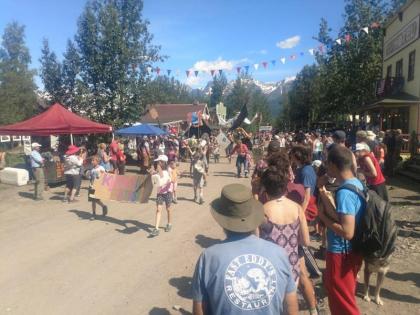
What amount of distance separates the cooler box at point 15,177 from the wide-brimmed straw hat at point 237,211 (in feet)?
48.9

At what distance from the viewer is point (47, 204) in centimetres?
1225

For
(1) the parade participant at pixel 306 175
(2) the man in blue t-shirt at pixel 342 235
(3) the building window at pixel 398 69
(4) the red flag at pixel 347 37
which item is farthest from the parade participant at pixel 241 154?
(4) the red flag at pixel 347 37

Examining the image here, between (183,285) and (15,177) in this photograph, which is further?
(15,177)

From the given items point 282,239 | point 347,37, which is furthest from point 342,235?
point 347,37

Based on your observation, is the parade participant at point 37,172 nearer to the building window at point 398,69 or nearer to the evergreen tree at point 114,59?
the evergreen tree at point 114,59

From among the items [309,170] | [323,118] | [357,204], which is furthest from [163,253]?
[323,118]

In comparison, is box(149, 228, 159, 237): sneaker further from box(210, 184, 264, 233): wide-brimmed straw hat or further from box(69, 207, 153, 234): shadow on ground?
box(210, 184, 264, 233): wide-brimmed straw hat

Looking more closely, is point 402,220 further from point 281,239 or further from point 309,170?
point 281,239

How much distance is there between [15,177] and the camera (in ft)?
51.5

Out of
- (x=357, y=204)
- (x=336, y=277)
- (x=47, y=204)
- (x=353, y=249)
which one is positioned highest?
(x=357, y=204)

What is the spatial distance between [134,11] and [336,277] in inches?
775

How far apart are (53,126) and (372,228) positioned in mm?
14669

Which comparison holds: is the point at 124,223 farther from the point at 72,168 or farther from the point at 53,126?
the point at 53,126

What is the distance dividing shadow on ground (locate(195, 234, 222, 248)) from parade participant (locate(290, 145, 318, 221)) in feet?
8.71
